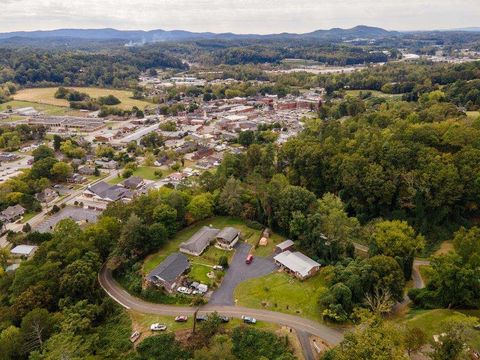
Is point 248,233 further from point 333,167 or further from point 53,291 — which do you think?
point 53,291

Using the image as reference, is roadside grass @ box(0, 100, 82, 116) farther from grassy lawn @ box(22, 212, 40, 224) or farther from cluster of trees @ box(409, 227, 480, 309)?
cluster of trees @ box(409, 227, 480, 309)

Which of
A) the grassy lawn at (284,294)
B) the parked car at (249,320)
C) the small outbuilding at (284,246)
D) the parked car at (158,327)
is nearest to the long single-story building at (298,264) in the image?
the grassy lawn at (284,294)

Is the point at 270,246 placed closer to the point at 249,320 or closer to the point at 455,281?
the point at 249,320

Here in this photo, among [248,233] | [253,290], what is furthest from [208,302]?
[248,233]

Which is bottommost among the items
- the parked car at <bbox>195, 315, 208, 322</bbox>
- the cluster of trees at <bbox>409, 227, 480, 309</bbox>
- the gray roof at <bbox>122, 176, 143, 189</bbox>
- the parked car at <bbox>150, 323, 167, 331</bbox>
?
the gray roof at <bbox>122, 176, 143, 189</bbox>

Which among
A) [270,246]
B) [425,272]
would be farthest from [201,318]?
[425,272]

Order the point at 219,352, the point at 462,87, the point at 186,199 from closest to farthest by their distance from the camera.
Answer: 1. the point at 219,352
2. the point at 186,199
3. the point at 462,87

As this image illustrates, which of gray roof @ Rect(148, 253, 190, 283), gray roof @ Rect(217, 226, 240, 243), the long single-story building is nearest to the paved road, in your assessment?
gray roof @ Rect(148, 253, 190, 283)
